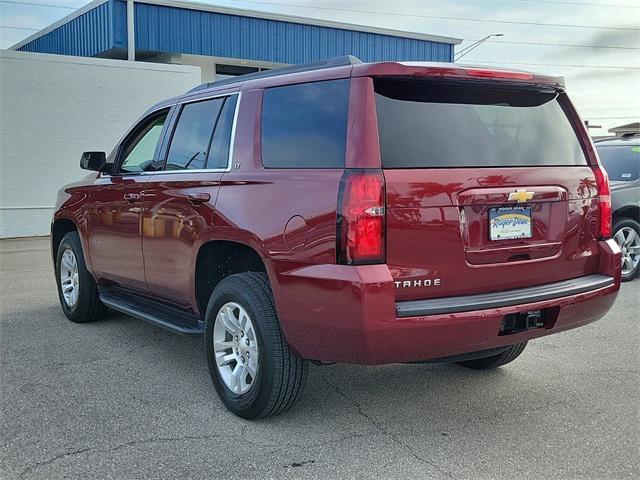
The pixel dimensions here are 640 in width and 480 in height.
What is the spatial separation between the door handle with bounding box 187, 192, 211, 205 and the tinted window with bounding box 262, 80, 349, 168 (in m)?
0.52

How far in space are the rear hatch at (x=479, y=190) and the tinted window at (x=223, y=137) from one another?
1195mm

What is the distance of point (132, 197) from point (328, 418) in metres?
2.30

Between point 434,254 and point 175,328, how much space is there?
1.96 metres

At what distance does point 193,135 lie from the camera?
4.61 meters

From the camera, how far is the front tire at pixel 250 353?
11.8ft

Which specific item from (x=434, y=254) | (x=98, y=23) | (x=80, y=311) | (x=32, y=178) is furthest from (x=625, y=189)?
(x=98, y=23)

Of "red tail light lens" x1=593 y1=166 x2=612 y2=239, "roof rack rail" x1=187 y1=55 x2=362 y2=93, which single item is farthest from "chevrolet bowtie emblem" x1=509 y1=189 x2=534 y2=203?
"roof rack rail" x1=187 y1=55 x2=362 y2=93

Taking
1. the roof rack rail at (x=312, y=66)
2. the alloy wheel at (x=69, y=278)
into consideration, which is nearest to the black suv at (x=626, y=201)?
the roof rack rail at (x=312, y=66)

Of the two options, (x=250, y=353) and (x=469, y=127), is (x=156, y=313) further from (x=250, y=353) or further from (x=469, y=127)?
(x=469, y=127)

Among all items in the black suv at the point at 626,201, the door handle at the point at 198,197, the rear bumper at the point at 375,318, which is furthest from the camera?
the black suv at the point at 626,201

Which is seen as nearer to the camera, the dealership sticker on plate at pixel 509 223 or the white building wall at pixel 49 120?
the dealership sticker on plate at pixel 509 223

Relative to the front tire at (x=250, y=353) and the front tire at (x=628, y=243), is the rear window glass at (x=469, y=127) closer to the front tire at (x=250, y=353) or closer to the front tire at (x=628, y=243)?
the front tire at (x=250, y=353)

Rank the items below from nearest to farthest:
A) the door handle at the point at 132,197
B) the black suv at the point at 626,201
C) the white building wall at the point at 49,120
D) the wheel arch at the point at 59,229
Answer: the door handle at the point at 132,197 → the wheel arch at the point at 59,229 → the black suv at the point at 626,201 → the white building wall at the point at 49,120

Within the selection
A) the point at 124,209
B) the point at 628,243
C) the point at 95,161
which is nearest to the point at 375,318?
the point at 124,209
